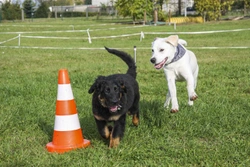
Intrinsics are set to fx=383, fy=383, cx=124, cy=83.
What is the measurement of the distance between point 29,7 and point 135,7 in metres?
37.8

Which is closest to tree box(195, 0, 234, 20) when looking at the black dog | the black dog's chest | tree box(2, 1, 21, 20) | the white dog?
tree box(2, 1, 21, 20)

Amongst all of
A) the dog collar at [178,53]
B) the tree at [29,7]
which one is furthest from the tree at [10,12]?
the dog collar at [178,53]

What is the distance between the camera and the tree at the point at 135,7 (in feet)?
164

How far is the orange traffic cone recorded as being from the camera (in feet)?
15.8

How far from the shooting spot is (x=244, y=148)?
4664 mm

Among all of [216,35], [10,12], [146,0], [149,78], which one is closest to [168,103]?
[149,78]

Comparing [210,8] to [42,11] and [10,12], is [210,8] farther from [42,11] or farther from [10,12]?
[42,11]

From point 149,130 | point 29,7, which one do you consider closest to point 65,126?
point 149,130

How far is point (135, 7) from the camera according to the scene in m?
49.5

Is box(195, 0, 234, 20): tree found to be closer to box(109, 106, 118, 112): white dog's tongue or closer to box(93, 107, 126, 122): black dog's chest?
box(93, 107, 126, 122): black dog's chest

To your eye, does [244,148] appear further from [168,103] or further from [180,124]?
[168,103]

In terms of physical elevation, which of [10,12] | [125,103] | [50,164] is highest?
[10,12]

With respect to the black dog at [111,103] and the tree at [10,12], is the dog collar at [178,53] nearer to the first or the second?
the black dog at [111,103]

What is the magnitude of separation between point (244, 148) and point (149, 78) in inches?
235
